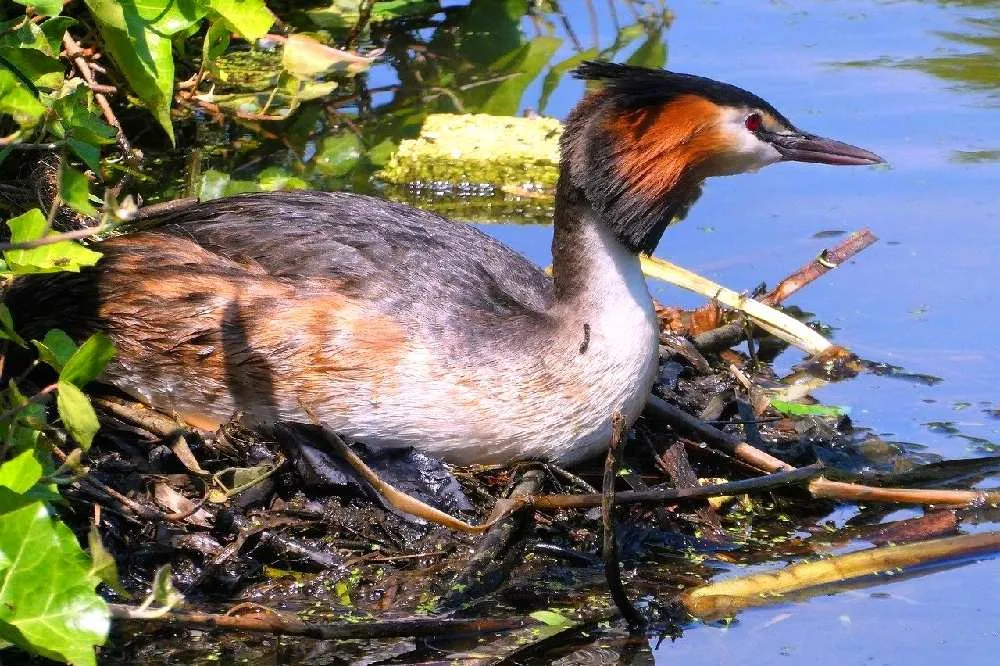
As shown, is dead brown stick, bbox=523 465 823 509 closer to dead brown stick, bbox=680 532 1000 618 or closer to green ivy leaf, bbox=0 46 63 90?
dead brown stick, bbox=680 532 1000 618

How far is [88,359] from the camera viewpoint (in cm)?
404

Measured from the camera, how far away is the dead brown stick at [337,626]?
4258 millimetres

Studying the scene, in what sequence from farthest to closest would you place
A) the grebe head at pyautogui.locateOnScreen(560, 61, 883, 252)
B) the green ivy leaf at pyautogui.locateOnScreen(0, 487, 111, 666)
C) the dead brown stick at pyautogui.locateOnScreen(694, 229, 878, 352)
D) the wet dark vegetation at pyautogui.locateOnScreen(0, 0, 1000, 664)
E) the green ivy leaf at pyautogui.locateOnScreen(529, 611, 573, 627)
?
the dead brown stick at pyautogui.locateOnScreen(694, 229, 878, 352) → the grebe head at pyautogui.locateOnScreen(560, 61, 883, 252) → the green ivy leaf at pyautogui.locateOnScreen(529, 611, 573, 627) → the wet dark vegetation at pyautogui.locateOnScreen(0, 0, 1000, 664) → the green ivy leaf at pyautogui.locateOnScreen(0, 487, 111, 666)

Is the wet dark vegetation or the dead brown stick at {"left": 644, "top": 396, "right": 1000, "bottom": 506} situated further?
the dead brown stick at {"left": 644, "top": 396, "right": 1000, "bottom": 506}

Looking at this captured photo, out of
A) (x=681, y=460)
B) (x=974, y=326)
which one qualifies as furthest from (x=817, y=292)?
(x=681, y=460)

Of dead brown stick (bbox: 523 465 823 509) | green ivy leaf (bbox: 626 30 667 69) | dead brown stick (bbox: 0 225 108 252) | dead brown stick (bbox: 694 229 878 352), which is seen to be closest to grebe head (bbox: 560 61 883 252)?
dead brown stick (bbox: 523 465 823 509)

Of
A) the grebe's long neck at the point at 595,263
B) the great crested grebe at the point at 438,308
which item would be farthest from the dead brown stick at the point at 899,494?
the grebe's long neck at the point at 595,263

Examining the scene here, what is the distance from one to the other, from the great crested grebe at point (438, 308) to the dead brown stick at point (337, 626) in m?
0.92

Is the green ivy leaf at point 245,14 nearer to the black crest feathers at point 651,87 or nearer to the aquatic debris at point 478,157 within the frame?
the black crest feathers at point 651,87

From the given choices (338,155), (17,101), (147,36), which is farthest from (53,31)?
(338,155)

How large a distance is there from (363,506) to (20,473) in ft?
5.38

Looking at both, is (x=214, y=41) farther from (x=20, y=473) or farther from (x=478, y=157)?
(x=20, y=473)

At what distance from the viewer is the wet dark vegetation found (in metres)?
4.13

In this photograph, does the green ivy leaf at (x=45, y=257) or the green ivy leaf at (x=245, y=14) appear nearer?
the green ivy leaf at (x=45, y=257)
